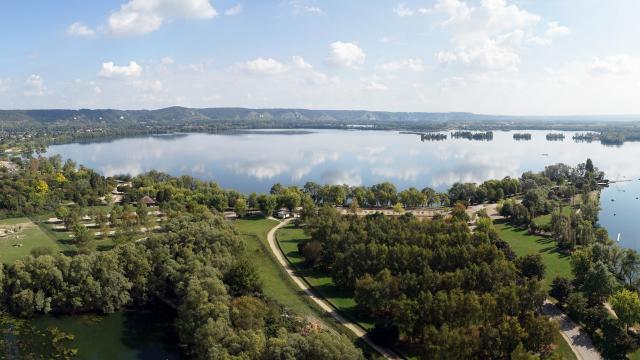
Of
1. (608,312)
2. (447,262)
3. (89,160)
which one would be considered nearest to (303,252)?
(447,262)

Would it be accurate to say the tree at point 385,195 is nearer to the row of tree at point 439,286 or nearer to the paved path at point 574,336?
the row of tree at point 439,286

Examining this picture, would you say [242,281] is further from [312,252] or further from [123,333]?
[312,252]

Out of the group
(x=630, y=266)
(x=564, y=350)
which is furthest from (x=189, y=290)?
(x=630, y=266)

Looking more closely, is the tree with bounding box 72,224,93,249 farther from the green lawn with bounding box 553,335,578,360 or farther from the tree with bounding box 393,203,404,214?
the green lawn with bounding box 553,335,578,360

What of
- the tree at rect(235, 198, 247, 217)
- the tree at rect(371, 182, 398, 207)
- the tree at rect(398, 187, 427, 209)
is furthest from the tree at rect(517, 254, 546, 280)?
the tree at rect(235, 198, 247, 217)

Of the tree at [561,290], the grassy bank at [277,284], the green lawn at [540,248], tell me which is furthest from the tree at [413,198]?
the tree at [561,290]
